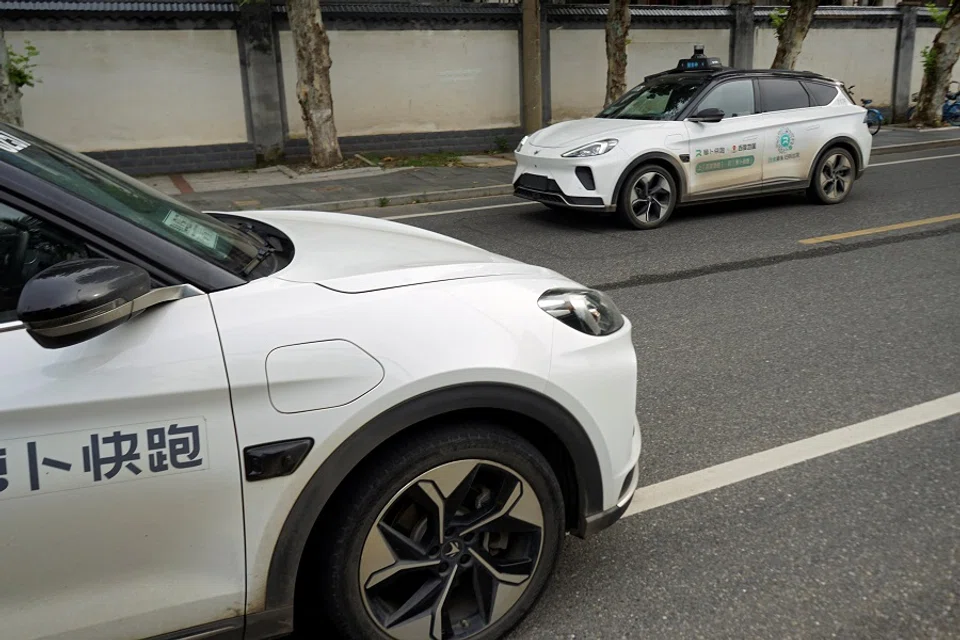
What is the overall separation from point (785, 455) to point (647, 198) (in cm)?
555

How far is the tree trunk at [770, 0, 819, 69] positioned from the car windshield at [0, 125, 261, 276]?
A: 16.5m

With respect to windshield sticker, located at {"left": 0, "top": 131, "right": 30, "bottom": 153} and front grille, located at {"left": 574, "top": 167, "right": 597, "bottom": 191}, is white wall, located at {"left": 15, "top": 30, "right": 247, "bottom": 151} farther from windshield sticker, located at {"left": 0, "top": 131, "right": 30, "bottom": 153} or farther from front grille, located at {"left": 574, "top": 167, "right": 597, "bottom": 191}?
windshield sticker, located at {"left": 0, "top": 131, "right": 30, "bottom": 153}

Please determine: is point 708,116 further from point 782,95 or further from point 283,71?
point 283,71

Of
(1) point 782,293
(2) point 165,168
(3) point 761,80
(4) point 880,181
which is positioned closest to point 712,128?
(3) point 761,80

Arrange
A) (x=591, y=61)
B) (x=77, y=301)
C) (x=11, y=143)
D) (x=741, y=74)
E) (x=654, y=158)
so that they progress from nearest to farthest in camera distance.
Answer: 1. (x=77, y=301)
2. (x=11, y=143)
3. (x=654, y=158)
4. (x=741, y=74)
5. (x=591, y=61)

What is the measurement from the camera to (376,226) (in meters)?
3.42

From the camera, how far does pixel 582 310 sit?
105 inches

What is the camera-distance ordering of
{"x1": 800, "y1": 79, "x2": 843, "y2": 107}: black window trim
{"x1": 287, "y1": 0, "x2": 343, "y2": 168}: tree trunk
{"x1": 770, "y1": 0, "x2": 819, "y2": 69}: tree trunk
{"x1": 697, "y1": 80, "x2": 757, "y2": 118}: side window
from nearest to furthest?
{"x1": 697, "y1": 80, "x2": 757, "y2": 118}: side window, {"x1": 800, "y1": 79, "x2": 843, "y2": 107}: black window trim, {"x1": 287, "y1": 0, "x2": 343, "y2": 168}: tree trunk, {"x1": 770, "y1": 0, "x2": 819, "y2": 69}: tree trunk

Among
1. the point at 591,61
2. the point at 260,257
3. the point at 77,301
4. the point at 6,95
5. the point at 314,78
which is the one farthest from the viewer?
the point at 591,61

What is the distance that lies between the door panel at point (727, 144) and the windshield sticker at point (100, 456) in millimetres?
8009

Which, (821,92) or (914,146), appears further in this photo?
(914,146)

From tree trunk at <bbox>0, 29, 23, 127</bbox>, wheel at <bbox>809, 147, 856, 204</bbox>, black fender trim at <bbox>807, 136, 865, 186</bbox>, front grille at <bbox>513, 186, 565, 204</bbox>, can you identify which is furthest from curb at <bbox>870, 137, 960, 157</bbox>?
tree trunk at <bbox>0, 29, 23, 127</bbox>

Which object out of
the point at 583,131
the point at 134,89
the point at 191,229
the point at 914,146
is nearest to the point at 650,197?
the point at 583,131

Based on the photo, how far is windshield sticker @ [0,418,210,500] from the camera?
1.82 meters
